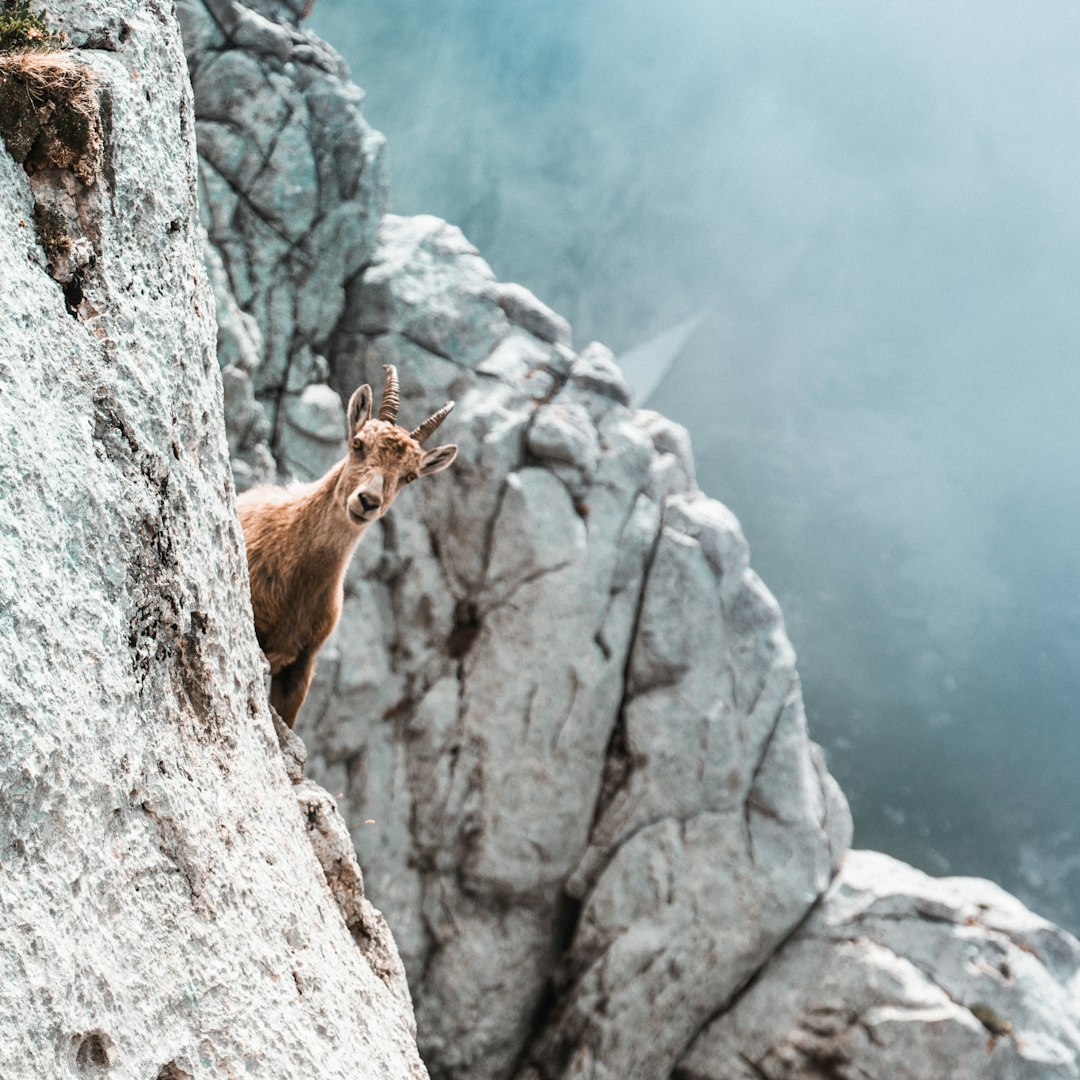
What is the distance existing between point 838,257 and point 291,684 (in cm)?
4129

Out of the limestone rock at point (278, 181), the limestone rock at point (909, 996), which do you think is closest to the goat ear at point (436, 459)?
the limestone rock at point (278, 181)

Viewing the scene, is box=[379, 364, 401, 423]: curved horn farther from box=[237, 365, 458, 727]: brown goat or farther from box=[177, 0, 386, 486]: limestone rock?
box=[177, 0, 386, 486]: limestone rock

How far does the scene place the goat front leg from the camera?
6.80 m

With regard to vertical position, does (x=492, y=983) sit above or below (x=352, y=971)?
below

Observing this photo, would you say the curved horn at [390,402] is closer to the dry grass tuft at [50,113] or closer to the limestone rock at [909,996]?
the dry grass tuft at [50,113]

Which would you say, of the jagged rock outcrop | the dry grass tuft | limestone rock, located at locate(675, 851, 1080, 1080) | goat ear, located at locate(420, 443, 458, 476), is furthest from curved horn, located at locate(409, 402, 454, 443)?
limestone rock, located at locate(675, 851, 1080, 1080)

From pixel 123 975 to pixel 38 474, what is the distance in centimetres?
158

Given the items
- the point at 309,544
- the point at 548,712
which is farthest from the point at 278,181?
the point at 309,544

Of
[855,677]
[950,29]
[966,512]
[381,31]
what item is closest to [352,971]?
[855,677]

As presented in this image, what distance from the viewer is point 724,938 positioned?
56.8 ft

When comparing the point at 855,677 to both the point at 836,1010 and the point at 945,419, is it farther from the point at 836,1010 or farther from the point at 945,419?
the point at 836,1010

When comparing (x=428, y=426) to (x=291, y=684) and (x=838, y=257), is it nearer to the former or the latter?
(x=291, y=684)

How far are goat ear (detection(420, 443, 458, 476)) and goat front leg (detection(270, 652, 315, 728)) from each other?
188 centimetres

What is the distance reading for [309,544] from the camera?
23.0ft
